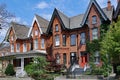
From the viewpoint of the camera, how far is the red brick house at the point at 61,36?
139ft

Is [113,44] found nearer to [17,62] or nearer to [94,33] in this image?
[94,33]

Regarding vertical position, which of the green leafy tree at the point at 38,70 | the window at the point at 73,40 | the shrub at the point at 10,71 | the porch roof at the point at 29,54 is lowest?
the shrub at the point at 10,71

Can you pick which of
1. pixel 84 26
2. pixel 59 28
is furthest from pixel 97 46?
pixel 59 28

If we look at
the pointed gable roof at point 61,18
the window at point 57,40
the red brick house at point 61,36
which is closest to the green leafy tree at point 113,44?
the red brick house at point 61,36

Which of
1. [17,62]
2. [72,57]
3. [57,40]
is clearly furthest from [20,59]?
[72,57]

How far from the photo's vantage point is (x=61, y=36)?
4678 cm

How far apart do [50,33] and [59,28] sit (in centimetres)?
310

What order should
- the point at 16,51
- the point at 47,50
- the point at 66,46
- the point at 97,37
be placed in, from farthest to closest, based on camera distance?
the point at 16,51 → the point at 47,50 → the point at 66,46 → the point at 97,37

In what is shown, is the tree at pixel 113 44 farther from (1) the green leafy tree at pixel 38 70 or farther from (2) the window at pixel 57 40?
(2) the window at pixel 57 40

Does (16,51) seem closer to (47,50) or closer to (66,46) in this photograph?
(47,50)

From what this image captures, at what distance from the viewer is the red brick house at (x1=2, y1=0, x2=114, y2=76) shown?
42.3m

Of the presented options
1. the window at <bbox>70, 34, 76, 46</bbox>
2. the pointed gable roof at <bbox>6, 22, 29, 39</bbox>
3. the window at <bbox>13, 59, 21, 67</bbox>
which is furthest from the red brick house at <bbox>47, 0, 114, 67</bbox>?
the window at <bbox>13, 59, 21, 67</bbox>

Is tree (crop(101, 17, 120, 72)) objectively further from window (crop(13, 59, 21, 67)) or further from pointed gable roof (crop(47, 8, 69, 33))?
window (crop(13, 59, 21, 67))

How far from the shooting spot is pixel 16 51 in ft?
184
